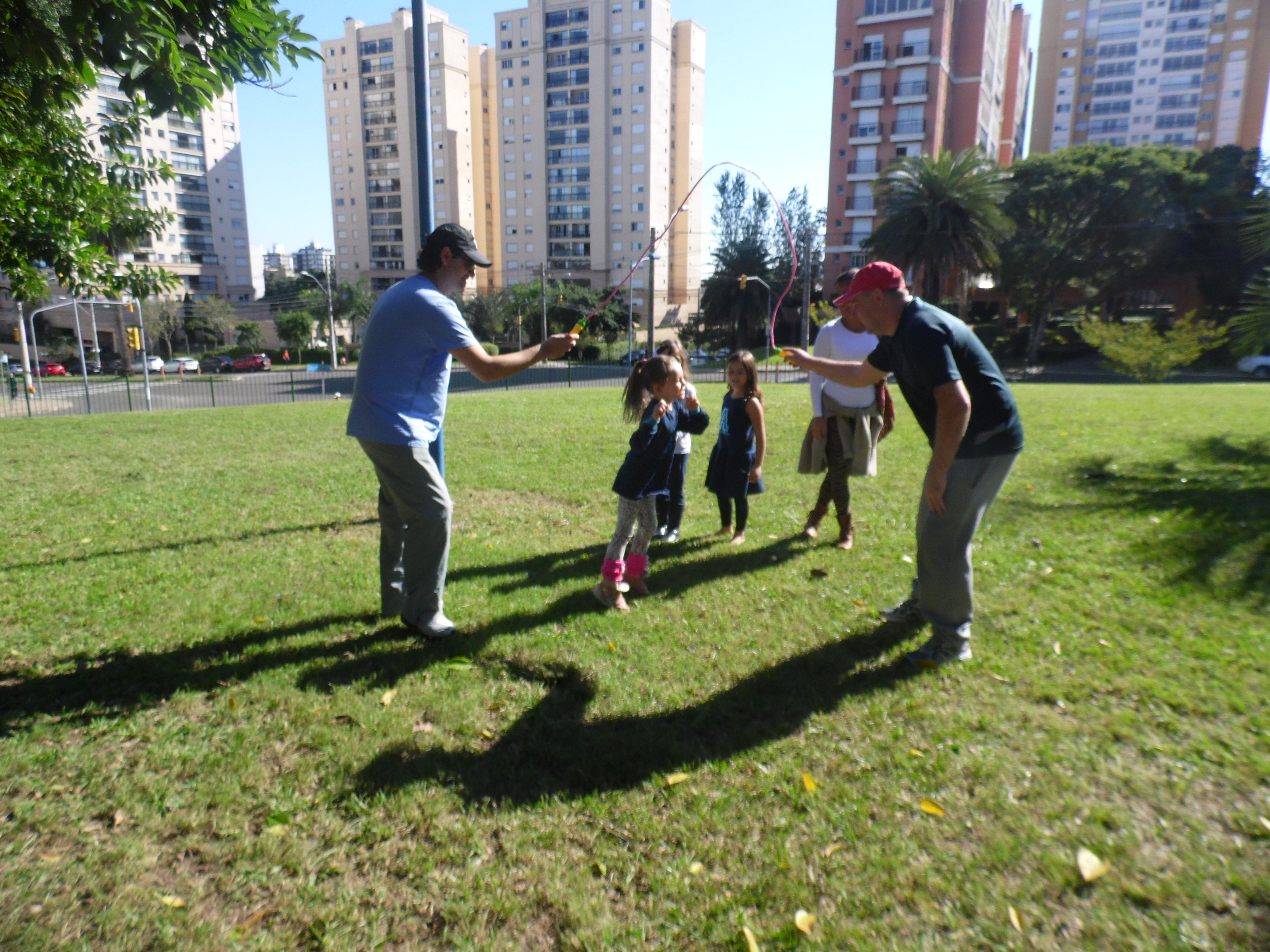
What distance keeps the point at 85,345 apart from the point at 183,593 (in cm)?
8045

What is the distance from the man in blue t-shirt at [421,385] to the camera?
386 cm

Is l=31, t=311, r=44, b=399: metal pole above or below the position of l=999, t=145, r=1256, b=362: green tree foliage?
below

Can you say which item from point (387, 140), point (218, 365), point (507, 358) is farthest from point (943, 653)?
point (387, 140)

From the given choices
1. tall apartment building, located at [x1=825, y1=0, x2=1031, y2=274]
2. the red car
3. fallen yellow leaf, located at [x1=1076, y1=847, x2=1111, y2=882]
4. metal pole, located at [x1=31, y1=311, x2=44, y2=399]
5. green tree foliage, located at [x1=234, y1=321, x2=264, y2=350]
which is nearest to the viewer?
fallen yellow leaf, located at [x1=1076, y1=847, x2=1111, y2=882]

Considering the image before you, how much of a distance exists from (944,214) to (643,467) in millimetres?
42931

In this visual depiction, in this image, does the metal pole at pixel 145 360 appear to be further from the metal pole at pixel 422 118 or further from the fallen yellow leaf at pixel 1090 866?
the fallen yellow leaf at pixel 1090 866

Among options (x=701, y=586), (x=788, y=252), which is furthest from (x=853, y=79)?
(x=701, y=586)

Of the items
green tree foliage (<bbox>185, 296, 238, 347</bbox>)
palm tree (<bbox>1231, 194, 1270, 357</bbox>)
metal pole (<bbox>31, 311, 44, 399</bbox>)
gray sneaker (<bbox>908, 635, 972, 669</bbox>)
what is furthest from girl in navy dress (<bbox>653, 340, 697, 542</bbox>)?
green tree foliage (<bbox>185, 296, 238, 347</bbox>)

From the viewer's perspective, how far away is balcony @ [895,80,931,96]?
59.7m

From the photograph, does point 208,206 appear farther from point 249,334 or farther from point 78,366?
point 78,366

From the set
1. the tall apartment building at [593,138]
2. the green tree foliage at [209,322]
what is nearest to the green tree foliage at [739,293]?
the tall apartment building at [593,138]

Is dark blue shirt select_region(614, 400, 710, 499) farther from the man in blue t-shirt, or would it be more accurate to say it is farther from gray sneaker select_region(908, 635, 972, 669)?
gray sneaker select_region(908, 635, 972, 669)

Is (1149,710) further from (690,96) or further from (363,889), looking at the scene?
(690,96)

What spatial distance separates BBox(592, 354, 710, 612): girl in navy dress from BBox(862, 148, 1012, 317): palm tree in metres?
39.9
